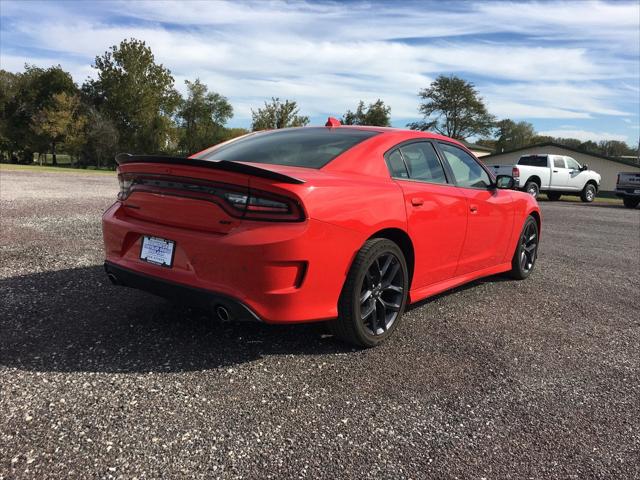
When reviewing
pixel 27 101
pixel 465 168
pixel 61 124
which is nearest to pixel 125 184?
pixel 465 168

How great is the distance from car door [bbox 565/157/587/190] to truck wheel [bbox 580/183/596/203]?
34 centimetres

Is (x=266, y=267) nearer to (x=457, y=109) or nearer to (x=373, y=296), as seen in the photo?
(x=373, y=296)

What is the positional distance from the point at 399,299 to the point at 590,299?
2.67 metres

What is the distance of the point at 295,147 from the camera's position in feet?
12.4

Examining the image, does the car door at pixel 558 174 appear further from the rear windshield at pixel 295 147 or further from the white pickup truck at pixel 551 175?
the rear windshield at pixel 295 147

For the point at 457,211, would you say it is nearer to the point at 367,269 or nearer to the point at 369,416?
the point at 367,269

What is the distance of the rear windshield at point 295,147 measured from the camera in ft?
11.6

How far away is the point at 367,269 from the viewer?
328 centimetres

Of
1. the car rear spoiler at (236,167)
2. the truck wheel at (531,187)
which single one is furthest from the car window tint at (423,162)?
the truck wheel at (531,187)

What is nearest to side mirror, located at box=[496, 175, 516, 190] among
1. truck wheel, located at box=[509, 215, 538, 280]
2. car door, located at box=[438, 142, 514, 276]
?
car door, located at box=[438, 142, 514, 276]

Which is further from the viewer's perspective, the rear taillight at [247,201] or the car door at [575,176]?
the car door at [575,176]

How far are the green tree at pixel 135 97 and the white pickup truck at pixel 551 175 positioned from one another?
46826mm

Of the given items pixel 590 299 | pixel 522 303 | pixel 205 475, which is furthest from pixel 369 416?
pixel 590 299

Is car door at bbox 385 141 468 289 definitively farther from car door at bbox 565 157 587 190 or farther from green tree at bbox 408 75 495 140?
green tree at bbox 408 75 495 140
